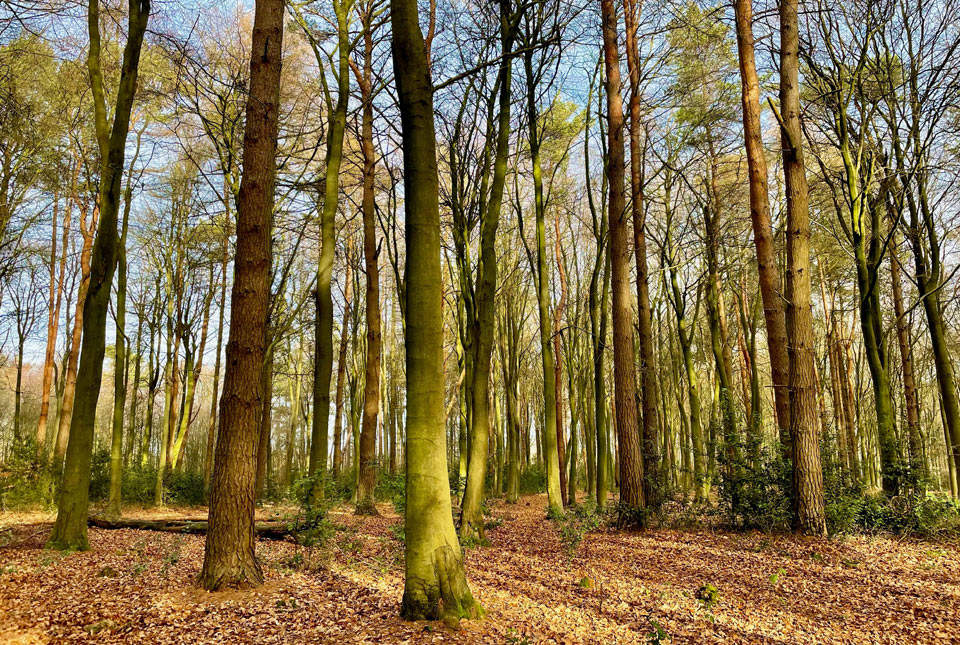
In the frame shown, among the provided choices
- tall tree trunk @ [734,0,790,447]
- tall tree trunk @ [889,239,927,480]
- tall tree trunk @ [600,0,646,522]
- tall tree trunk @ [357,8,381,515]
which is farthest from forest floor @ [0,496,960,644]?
tall tree trunk @ [357,8,381,515]

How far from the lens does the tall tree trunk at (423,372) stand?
3.74m

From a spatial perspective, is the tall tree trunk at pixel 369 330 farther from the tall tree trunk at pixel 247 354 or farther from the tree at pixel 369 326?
the tall tree trunk at pixel 247 354

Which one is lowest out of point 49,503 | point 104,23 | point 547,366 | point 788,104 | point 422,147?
point 49,503

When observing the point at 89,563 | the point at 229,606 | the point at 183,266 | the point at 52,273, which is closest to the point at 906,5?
the point at 229,606

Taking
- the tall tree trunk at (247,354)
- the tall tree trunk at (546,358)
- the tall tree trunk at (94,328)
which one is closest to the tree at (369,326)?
the tall tree trunk at (546,358)

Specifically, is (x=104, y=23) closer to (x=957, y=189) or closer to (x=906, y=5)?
(x=906, y=5)

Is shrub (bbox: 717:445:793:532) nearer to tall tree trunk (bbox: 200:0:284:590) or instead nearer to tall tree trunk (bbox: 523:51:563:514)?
tall tree trunk (bbox: 523:51:563:514)

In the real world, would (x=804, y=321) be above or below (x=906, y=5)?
below

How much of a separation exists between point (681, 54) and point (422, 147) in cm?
1007

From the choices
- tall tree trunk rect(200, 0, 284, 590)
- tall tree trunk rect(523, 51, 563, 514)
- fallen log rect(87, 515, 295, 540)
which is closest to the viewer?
tall tree trunk rect(200, 0, 284, 590)

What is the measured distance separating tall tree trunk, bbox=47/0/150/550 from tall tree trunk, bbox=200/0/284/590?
225cm

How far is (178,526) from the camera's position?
8.80 m

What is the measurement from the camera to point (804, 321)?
7.91 meters

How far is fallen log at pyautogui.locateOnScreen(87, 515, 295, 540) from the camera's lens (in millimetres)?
7941
